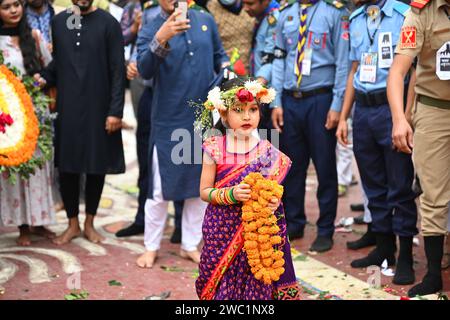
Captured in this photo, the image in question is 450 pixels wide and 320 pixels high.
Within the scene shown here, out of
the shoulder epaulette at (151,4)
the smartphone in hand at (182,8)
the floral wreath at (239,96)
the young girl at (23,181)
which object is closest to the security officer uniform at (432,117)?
the floral wreath at (239,96)

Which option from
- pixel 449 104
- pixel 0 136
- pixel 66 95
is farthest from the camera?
pixel 66 95

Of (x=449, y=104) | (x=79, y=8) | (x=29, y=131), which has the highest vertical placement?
(x=79, y=8)

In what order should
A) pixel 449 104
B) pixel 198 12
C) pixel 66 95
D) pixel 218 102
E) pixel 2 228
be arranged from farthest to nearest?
pixel 2 228, pixel 66 95, pixel 198 12, pixel 449 104, pixel 218 102

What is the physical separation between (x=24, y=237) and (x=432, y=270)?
11.1ft

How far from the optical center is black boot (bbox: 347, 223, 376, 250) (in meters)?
6.27

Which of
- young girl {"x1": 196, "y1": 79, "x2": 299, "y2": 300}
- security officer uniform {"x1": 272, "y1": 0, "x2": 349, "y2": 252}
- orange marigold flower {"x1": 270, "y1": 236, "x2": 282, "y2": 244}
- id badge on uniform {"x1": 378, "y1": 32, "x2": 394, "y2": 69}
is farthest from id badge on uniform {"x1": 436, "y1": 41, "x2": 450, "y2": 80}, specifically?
orange marigold flower {"x1": 270, "y1": 236, "x2": 282, "y2": 244}

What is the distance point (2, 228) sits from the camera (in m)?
6.92

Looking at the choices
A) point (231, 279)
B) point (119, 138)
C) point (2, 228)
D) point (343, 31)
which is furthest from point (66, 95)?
point (231, 279)

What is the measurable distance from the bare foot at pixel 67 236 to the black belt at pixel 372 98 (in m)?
2.68

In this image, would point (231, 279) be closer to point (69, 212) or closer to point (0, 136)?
point (0, 136)

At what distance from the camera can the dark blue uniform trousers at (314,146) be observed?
6223mm

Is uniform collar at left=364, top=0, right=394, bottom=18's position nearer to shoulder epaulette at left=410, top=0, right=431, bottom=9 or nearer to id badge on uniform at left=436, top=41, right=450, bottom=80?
shoulder epaulette at left=410, top=0, right=431, bottom=9

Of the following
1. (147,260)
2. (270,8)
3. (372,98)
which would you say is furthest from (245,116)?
(270,8)

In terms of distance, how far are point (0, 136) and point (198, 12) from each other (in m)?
1.75
